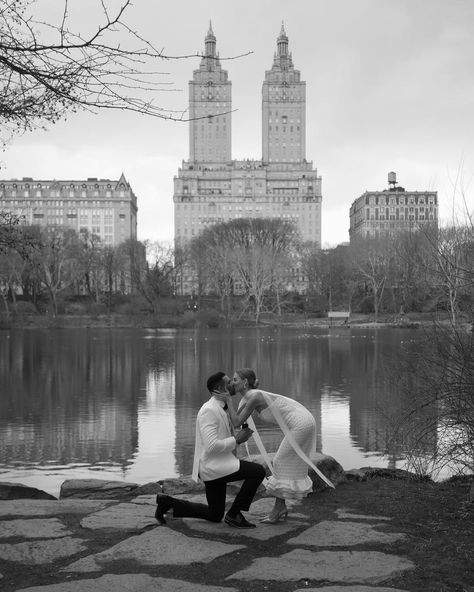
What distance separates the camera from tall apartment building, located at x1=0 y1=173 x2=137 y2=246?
541 ft

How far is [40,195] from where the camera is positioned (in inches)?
6511

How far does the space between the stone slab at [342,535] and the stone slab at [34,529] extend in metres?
2.15

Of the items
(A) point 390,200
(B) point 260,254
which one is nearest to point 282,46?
(A) point 390,200

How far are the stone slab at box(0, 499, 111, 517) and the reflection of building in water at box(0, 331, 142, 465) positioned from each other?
212 inches

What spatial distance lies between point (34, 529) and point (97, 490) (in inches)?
102

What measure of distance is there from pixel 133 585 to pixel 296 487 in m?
2.23

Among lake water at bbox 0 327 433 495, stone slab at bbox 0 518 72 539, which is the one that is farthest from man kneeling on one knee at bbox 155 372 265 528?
lake water at bbox 0 327 433 495

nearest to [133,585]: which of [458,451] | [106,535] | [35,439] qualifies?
[106,535]

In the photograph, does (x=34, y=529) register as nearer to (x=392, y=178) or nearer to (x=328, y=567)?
(x=328, y=567)

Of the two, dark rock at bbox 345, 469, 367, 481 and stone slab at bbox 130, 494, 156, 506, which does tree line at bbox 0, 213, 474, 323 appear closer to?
dark rock at bbox 345, 469, 367, 481

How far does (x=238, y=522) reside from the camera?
6414 mm

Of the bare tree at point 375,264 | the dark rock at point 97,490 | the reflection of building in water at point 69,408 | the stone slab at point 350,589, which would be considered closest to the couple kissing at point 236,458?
the stone slab at point 350,589

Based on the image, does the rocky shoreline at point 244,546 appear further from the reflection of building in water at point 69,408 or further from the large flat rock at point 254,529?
the reflection of building in water at point 69,408

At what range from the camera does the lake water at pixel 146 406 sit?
12633mm
